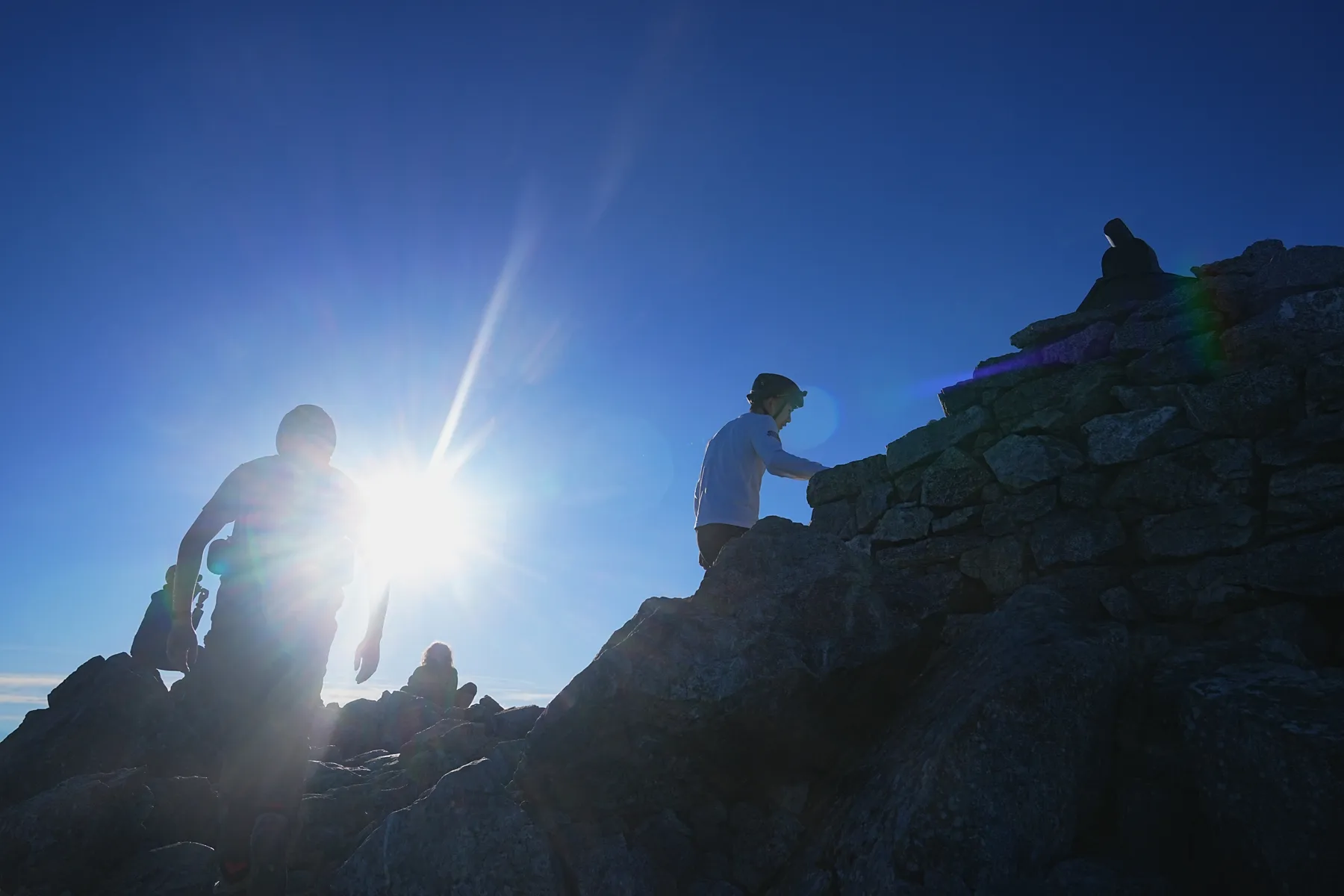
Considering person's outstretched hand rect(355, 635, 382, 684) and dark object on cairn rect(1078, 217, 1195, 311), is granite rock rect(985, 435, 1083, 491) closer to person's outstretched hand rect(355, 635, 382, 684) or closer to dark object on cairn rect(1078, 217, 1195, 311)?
dark object on cairn rect(1078, 217, 1195, 311)

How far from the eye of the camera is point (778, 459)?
6258 millimetres

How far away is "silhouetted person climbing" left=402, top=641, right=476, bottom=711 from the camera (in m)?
12.3

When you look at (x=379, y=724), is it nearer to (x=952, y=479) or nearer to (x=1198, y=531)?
(x=952, y=479)

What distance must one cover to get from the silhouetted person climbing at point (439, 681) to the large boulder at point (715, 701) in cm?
886

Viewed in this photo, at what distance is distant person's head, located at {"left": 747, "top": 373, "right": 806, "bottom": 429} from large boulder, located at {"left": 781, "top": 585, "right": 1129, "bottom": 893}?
129 inches

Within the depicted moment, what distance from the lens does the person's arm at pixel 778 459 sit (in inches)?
246

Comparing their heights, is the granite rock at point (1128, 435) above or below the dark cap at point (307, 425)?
below

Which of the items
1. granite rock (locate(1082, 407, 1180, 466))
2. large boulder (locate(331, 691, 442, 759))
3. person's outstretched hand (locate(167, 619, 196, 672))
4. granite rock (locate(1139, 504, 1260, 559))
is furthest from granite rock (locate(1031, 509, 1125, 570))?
large boulder (locate(331, 691, 442, 759))

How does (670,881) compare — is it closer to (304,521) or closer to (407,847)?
(407,847)

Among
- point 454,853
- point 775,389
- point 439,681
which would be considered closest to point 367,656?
point 454,853

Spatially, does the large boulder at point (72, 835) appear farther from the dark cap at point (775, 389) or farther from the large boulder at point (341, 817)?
the dark cap at point (775, 389)

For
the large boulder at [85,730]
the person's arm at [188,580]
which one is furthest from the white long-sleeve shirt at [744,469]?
the large boulder at [85,730]

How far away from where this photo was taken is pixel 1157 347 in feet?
20.6

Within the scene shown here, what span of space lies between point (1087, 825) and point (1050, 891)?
57cm
